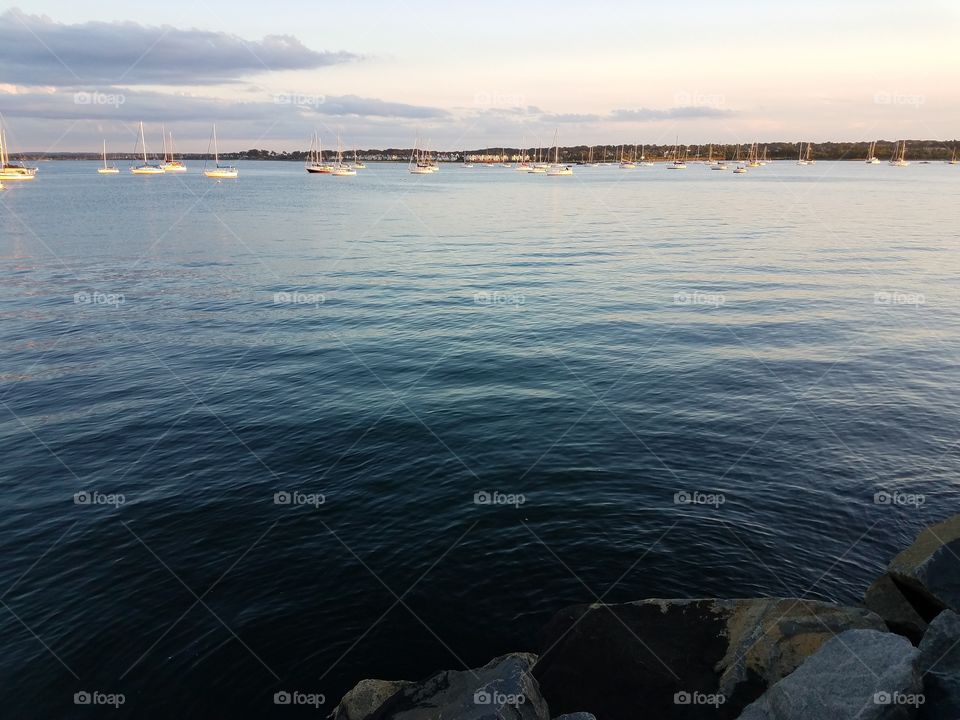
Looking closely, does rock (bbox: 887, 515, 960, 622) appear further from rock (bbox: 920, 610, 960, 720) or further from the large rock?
rock (bbox: 920, 610, 960, 720)

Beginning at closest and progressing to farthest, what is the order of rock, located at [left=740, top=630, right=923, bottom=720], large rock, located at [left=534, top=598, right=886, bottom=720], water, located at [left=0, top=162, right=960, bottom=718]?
1. rock, located at [left=740, top=630, right=923, bottom=720]
2. large rock, located at [left=534, top=598, right=886, bottom=720]
3. water, located at [left=0, top=162, right=960, bottom=718]

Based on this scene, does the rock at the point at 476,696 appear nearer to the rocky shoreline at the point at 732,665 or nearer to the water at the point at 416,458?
the rocky shoreline at the point at 732,665

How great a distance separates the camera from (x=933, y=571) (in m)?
13.2

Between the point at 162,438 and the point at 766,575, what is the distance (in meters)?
22.3

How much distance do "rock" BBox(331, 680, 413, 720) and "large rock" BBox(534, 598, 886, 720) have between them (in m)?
3.00

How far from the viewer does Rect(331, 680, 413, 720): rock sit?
12016 millimetres

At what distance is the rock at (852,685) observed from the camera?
966 centimetres

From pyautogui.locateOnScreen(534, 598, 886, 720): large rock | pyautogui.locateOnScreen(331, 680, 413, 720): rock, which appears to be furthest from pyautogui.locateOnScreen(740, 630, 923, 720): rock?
pyautogui.locateOnScreen(331, 680, 413, 720): rock

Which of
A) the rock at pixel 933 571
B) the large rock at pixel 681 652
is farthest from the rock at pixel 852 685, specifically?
the rock at pixel 933 571

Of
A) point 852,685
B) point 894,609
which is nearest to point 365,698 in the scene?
point 852,685

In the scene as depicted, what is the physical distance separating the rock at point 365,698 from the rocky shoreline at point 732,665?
0.02 meters

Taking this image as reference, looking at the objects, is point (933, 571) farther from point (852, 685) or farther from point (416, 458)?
point (416, 458)

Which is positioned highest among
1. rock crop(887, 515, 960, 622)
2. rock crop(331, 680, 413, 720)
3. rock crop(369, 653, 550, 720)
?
rock crop(887, 515, 960, 622)

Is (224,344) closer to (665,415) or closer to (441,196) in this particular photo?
(665,415)
